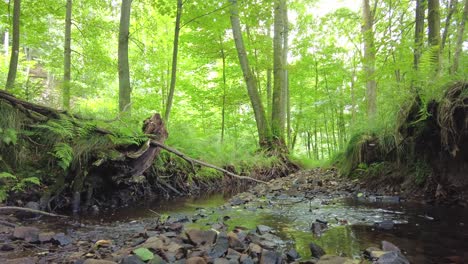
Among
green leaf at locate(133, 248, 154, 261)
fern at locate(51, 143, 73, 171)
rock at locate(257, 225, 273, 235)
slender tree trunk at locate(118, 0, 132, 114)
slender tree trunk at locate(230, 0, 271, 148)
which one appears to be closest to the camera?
green leaf at locate(133, 248, 154, 261)

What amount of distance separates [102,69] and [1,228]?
8338mm

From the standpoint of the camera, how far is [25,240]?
8.57 ft

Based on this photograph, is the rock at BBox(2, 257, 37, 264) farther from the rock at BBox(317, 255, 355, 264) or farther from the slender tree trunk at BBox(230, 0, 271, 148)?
the slender tree trunk at BBox(230, 0, 271, 148)

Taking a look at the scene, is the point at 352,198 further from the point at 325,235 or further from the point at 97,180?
the point at 97,180

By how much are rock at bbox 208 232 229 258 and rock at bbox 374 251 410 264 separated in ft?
3.70

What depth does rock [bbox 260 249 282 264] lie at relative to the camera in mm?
2145

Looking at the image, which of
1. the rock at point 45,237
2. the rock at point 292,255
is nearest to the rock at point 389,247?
the rock at point 292,255

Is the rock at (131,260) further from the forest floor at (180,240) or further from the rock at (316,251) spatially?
the rock at (316,251)

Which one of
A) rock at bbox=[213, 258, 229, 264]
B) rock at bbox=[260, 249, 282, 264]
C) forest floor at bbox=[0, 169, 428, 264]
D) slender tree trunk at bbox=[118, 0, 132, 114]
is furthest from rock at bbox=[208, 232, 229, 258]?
slender tree trunk at bbox=[118, 0, 132, 114]

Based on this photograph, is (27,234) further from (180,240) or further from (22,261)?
(180,240)

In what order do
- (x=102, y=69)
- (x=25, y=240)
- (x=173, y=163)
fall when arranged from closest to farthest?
(x=25, y=240) < (x=173, y=163) < (x=102, y=69)

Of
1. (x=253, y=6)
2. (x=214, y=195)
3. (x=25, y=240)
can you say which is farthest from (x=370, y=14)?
(x=25, y=240)

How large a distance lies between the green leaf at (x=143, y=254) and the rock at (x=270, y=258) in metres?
0.80

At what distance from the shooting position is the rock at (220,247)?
2328 millimetres
